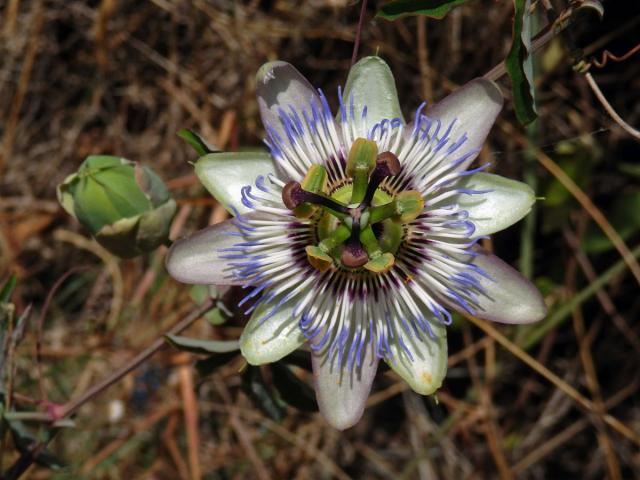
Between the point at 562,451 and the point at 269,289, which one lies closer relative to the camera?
the point at 269,289

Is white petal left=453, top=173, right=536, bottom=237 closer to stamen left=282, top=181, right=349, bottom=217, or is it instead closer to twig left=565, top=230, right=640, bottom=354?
stamen left=282, top=181, right=349, bottom=217

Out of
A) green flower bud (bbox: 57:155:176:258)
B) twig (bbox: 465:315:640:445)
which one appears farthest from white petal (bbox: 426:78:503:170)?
twig (bbox: 465:315:640:445)

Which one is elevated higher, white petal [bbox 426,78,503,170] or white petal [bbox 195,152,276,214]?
white petal [bbox 426,78,503,170]

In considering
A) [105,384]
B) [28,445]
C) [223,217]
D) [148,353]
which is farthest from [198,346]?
[223,217]

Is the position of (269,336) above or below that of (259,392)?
above

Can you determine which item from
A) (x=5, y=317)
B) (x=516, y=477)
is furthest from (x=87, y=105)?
(x=516, y=477)

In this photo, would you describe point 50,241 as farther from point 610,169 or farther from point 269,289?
point 610,169

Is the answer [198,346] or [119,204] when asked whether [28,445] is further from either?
[119,204]
